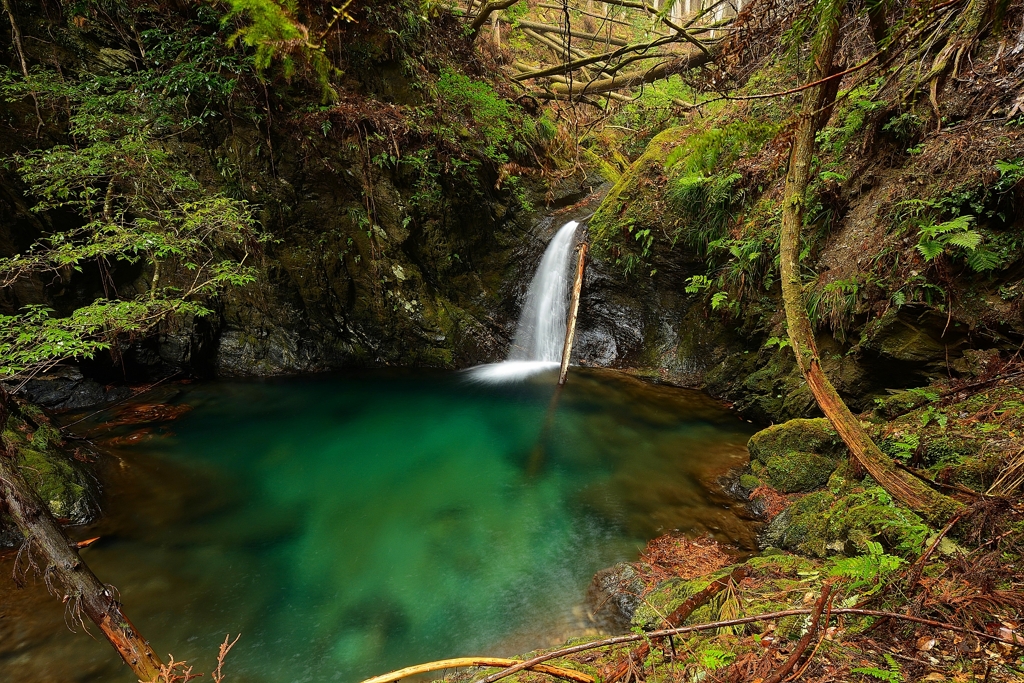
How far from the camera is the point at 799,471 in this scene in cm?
467

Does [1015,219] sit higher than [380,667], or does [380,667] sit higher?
[1015,219]

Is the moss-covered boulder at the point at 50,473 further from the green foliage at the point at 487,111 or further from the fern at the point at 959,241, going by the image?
the green foliage at the point at 487,111

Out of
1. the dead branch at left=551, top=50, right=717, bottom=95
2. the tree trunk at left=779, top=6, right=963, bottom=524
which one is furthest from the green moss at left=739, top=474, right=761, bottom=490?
the dead branch at left=551, top=50, right=717, bottom=95

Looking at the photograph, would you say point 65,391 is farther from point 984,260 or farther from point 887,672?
point 984,260

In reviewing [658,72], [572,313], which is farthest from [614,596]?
[658,72]

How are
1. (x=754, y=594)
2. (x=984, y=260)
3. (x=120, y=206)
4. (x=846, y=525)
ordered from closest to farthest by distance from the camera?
1. (x=754, y=594)
2. (x=846, y=525)
3. (x=984, y=260)
4. (x=120, y=206)

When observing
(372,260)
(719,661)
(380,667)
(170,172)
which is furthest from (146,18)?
(719,661)

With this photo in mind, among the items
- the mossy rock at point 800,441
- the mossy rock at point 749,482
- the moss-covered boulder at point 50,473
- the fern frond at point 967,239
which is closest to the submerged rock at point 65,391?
the moss-covered boulder at point 50,473

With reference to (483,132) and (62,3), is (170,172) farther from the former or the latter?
(483,132)

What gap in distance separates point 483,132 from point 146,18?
6085mm

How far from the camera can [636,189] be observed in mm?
9297

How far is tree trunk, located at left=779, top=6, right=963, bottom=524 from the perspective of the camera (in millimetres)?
2840

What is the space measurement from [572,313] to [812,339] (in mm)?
5687

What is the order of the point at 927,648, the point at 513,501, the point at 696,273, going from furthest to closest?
1. the point at 696,273
2. the point at 513,501
3. the point at 927,648
